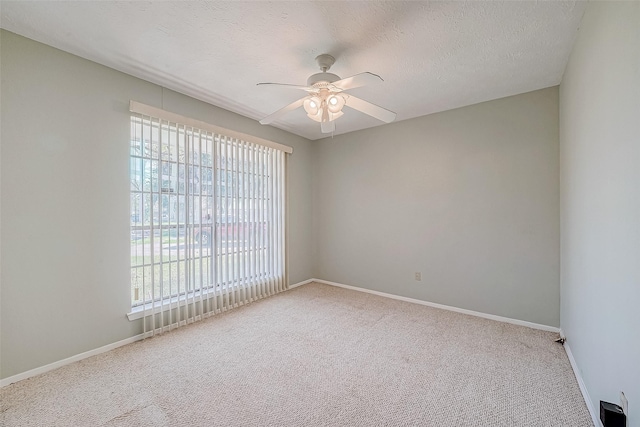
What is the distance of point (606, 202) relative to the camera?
1422 millimetres

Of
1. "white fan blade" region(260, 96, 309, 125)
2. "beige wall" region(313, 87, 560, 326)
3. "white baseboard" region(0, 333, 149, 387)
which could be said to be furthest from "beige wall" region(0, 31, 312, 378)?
"beige wall" region(313, 87, 560, 326)

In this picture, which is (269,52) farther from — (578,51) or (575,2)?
(578,51)

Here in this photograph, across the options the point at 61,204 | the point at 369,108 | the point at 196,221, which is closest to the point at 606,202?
the point at 369,108

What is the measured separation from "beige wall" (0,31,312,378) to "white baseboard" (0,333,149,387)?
0.11 feet

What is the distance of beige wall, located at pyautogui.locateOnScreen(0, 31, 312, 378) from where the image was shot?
Answer: 191 cm

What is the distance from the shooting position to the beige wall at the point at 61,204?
6.26 feet

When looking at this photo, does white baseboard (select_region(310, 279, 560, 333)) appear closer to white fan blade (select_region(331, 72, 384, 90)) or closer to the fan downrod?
white fan blade (select_region(331, 72, 384, 90))

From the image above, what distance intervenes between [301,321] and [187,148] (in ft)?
7.53

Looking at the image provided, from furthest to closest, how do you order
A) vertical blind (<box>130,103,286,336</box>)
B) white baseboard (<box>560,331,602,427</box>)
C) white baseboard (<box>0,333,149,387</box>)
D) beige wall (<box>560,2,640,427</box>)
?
vertical blind (<box>130,103,286,336</box>), white baseboard (<box>0,333,149,387</box>), white baseboard (<box>560,331,602,427</box>), beige wall (<box>560,2,640,427</box>)

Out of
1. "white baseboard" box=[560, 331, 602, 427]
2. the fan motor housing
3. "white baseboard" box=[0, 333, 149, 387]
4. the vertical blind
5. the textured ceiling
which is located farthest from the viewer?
the vertical blind

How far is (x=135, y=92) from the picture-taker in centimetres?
254

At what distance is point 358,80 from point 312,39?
1.64 feet

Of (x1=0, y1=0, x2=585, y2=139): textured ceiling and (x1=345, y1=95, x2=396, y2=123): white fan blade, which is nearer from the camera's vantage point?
(x1=0, y1=0, x2=585, y2=139): textured ceiling

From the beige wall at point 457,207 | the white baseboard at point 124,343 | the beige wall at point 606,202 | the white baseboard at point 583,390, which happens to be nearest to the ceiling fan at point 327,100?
the beige wall at point 606,202
